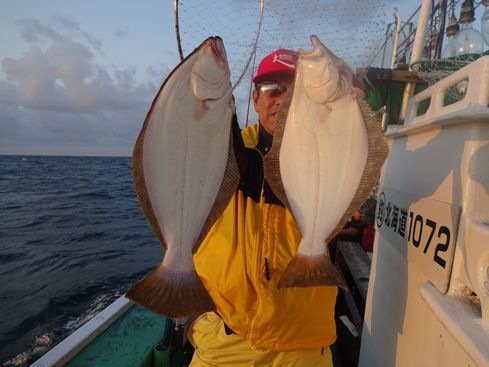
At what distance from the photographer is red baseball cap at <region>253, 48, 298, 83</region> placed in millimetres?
2088

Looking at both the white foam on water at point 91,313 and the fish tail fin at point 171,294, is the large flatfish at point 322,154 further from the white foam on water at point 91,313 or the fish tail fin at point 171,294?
the white foam on water at point 91,313

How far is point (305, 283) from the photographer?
1461 millimetres

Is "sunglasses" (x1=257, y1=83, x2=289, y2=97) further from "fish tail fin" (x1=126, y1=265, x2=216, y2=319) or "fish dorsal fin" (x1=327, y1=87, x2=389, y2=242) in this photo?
"fish tail fin" (x1=126, y1=265, x2=216, y2=319)

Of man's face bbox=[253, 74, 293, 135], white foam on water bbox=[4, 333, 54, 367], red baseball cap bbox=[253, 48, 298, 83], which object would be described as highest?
red baseball cap bbox=[253, 48, 298, 83]

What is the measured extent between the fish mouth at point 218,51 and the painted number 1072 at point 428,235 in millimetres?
1121

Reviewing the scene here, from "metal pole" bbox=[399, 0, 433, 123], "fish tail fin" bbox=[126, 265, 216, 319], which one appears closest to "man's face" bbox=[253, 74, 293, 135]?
"fish tail fin" bbox=[126, 265, 216, 319]

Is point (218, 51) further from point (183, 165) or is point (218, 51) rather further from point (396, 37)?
point (396, 37)

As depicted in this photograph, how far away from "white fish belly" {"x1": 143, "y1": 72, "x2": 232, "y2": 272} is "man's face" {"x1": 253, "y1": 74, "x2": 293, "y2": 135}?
0.66 meters

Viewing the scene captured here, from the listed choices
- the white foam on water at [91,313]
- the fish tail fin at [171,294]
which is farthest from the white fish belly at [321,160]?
the white foam on water at [91,313]

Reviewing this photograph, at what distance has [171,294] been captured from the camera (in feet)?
4.82

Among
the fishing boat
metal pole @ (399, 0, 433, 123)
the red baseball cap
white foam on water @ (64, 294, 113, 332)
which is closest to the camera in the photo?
the fishing boat

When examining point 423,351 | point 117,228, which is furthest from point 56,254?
point 423,351

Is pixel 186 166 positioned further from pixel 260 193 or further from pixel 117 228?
pixel 117 228

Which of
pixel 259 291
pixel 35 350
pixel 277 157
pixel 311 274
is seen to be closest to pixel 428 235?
pixel 311 274
